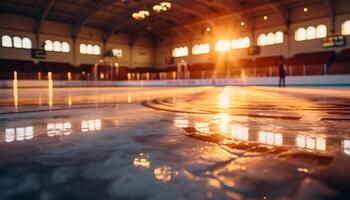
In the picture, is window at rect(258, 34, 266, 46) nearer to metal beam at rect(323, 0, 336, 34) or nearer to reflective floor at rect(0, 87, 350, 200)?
metal beam at rect(323, 0, 336, 34)

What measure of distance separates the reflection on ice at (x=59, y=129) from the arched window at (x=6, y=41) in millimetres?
35589

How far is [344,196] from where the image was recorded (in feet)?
4.18

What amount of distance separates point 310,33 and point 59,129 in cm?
3323

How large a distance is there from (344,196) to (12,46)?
3916 centimetres

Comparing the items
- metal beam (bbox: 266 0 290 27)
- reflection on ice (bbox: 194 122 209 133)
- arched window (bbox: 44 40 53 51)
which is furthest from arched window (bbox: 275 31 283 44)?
reflection on ice (bbox: 194 122 209 133)

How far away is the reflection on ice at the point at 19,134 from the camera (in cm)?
269

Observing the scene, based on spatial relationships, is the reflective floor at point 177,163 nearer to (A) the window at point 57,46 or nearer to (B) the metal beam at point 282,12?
(B) the metal beam at point 282,12

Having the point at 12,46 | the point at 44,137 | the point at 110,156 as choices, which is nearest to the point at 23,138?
the point at 44,137

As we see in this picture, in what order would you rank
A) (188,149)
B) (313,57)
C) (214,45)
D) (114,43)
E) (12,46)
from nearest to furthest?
(188,149) → (313,57) → (12,46) → (214,45) → (114,43)

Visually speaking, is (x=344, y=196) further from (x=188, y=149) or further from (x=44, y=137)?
(x=44, y=137)

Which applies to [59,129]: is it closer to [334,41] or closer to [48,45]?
[334,41]

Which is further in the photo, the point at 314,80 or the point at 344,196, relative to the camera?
the point at 314,80

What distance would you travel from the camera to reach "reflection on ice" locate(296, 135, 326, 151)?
86.6 inches

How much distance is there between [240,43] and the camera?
121ft
